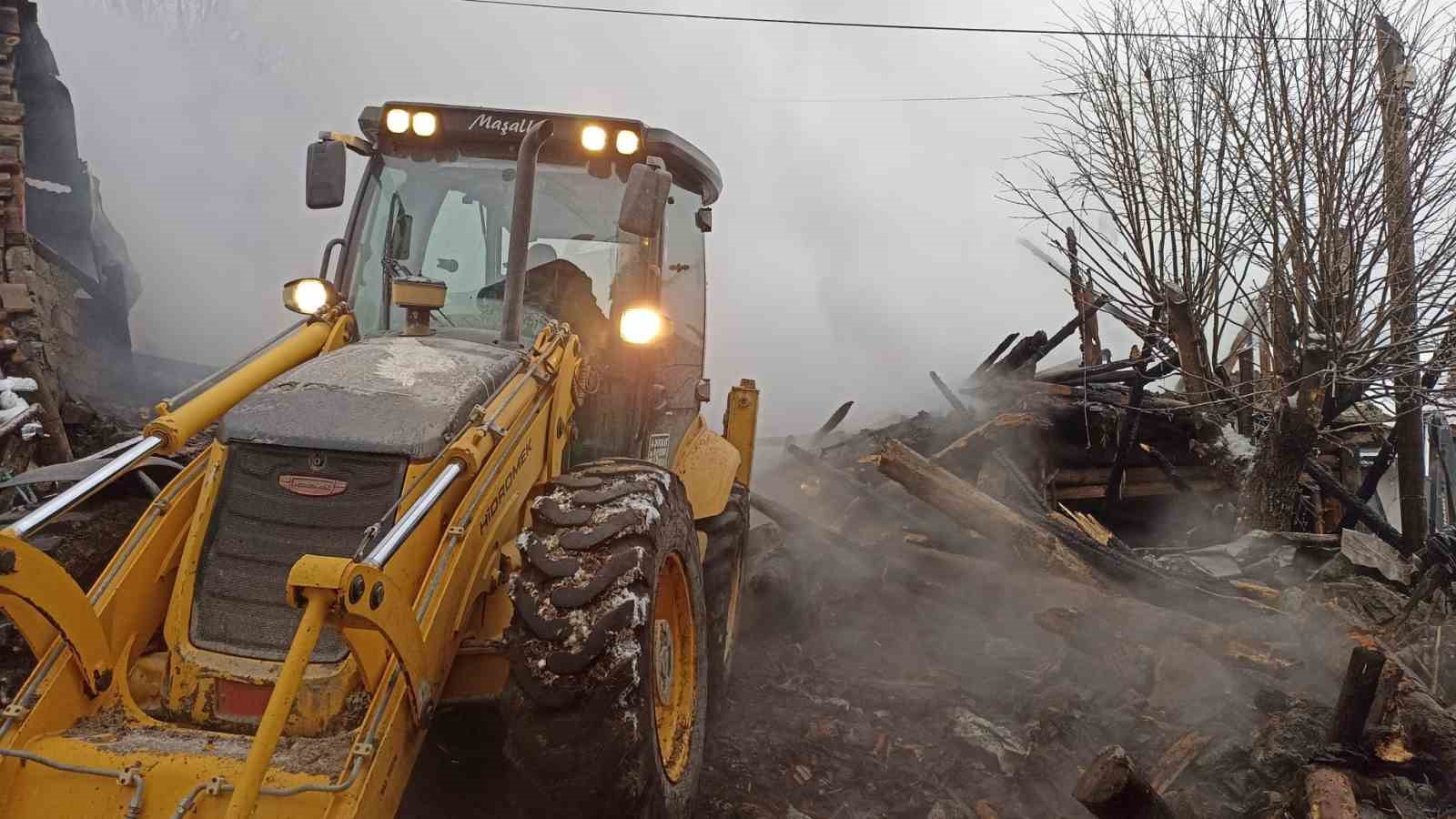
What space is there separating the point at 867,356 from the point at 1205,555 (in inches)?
468

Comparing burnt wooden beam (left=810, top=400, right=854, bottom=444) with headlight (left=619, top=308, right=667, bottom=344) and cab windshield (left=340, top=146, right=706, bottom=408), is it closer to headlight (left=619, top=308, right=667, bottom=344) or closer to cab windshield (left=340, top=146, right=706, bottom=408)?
cab windshield (left=340, top=146, right=706, bottom=408)

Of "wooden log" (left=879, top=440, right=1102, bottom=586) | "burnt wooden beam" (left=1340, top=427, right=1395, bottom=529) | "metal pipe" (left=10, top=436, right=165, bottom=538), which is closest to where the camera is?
"metal pipe" (left=10, top=436, right=165, bottom=538)

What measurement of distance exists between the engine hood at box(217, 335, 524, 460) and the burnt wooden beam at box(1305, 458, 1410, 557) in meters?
7.82

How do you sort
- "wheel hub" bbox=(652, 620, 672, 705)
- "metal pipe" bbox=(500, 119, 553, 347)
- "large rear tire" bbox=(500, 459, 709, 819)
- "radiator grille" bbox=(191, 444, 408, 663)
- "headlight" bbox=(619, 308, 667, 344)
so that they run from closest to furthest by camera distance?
1. "large rear tire" bbox=(500, 459, 709, 819)
2. "radiator grille" bbox=(191, 444, 408, 663)
3. "wheel hub" bbox=(652, 620, 672, 705)
4. "metal pipe" bbox=(500, 119, 553, 347)
5. "headlight" bbox=(619, 308, 667, 344)

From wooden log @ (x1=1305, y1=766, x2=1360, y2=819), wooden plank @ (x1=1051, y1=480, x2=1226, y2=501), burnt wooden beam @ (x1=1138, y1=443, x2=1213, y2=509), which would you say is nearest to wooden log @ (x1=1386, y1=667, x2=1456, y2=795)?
wooden log @ (x1=1305, y1=766, x2=1360, y2=819)

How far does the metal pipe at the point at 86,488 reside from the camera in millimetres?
2654

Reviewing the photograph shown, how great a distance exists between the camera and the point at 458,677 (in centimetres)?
313

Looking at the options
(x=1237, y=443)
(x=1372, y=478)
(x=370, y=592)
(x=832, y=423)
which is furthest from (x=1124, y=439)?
(x=370, y=592)

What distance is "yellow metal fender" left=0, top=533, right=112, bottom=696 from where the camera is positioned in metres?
2.46

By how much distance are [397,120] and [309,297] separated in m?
0.92

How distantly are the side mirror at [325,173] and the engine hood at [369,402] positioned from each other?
3.65 ft

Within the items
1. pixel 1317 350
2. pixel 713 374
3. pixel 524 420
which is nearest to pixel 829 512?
pixel 1317 350

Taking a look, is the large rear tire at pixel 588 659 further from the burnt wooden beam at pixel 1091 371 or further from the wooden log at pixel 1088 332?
the burnt wooden beam at pixel 1091 371

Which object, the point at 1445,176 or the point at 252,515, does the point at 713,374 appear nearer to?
the point at 1445,176
